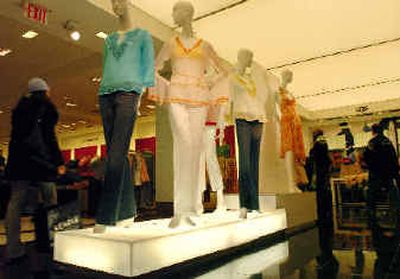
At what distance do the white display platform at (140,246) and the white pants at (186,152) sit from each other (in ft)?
0.73

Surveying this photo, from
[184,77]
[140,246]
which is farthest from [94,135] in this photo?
[140,246]

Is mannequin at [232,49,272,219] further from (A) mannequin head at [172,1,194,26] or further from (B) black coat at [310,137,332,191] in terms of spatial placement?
(B) black coat at [310,137,332,191]

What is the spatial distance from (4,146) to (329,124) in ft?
55.2

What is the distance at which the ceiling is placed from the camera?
4492mm

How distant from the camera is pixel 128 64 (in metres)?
2.56

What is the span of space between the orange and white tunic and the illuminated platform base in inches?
73.4

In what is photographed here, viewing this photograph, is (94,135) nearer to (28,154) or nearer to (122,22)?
(28,154)

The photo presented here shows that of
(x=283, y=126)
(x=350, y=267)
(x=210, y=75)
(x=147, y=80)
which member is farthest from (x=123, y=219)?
(x=283, y=126)

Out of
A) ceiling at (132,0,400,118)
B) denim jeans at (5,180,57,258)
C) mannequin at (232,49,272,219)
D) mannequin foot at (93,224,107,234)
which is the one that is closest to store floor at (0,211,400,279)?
denim jeans at (5,180,57,258)

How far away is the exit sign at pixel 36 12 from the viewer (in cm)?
360

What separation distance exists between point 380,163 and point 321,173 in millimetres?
841

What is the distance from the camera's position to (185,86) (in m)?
2.91

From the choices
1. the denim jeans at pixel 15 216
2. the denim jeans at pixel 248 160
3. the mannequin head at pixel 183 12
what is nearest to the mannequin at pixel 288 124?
the denim jeans at pixel 248 160

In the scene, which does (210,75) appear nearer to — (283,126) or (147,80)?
(147,80)
